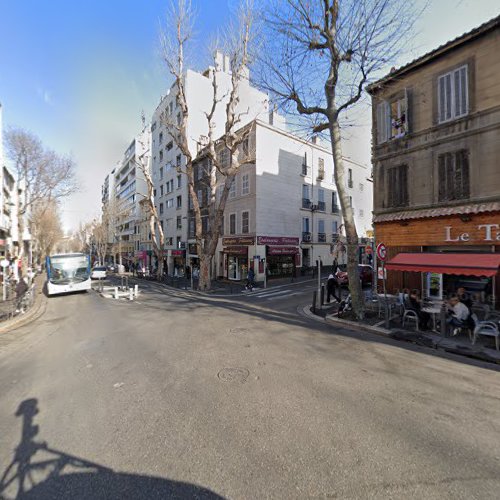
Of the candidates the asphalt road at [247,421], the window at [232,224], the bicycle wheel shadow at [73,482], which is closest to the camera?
the bicycle wheel shadow at [73,482]

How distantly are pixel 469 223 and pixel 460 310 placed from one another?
205 inches

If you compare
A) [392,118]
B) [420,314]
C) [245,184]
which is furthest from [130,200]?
[420,314]

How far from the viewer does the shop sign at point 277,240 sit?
21.2 metres

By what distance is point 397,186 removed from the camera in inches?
504

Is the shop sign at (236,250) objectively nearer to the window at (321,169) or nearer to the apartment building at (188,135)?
the apartment building at (188,135)

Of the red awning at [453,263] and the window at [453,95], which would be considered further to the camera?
the window at [453,95]

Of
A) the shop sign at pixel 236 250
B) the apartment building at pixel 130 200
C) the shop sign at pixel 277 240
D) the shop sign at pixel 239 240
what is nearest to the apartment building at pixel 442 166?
the shop sign at pixel 277 240

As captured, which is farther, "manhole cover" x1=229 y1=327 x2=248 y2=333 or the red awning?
"manhole cover" x1=229 y1=327 x2=248 y2=333

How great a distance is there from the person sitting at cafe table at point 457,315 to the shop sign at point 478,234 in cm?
441

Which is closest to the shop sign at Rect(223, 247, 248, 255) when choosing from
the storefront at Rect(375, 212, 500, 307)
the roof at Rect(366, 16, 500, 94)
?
the storefront at Rect(375, 212, 500, 307)

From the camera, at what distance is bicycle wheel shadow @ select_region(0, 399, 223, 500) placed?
254 cm

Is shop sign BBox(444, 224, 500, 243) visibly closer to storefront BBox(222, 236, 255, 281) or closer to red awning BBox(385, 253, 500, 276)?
red awning BBox(385, 253, 500, 276)

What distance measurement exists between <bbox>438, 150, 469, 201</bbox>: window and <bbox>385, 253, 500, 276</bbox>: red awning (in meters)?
2.92

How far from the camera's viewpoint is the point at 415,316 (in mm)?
8070
